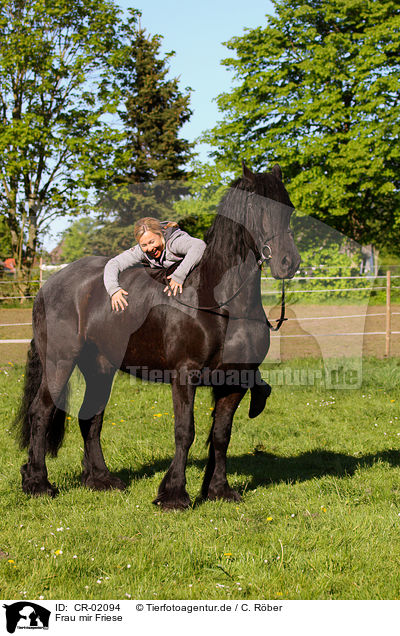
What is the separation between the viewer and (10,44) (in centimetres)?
2348

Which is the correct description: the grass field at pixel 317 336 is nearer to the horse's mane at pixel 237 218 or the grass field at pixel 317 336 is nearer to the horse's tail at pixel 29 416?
the horse's tail at pixel 29 416

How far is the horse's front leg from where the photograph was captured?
4.11 metres

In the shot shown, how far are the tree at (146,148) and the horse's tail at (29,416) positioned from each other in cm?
2086

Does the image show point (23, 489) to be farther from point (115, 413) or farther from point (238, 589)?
point (115, 413)

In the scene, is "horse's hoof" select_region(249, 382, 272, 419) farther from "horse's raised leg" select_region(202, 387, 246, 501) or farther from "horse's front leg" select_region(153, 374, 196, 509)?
"horse's front leg" select_region(153, 374, 196, 509)

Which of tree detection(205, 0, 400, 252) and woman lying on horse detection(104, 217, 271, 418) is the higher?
tree detection(205, 0, 400, 252)

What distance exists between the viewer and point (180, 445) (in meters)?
4.16

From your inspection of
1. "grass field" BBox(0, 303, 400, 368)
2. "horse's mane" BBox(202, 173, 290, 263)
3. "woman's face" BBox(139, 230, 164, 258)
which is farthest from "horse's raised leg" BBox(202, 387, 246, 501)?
"grass field" BBox(0, 303, 400, 368)

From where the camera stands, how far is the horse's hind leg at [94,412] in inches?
198

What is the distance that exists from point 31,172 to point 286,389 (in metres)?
19.9

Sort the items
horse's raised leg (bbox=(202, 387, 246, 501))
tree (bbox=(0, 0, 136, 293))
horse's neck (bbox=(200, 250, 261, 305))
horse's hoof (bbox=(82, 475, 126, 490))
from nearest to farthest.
Answer: horse's neck (bbox=(200, 250, 261, 305)), horse's raised leg (bbox=(202, 387, 246, 501)), horse's hoof (bbox=(82, 475, 126, 490)), tree (bbox=(0, 0, 136, 293))

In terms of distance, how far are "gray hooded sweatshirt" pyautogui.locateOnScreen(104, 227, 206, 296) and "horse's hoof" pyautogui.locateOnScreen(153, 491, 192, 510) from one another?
5.21ft

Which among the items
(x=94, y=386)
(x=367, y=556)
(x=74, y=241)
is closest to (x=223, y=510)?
(x=367, y=556)

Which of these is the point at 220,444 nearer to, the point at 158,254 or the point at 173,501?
the point at 173,501
